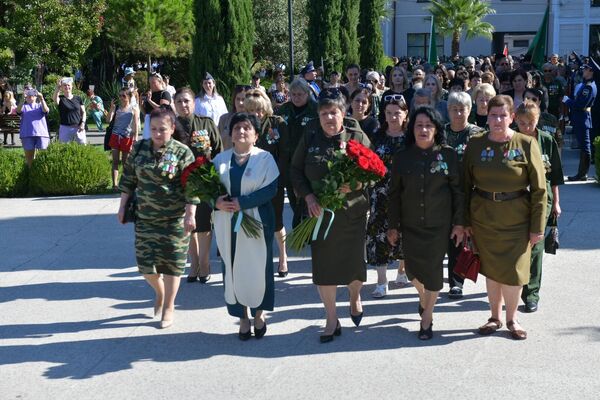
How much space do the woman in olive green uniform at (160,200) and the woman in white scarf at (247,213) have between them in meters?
0.40

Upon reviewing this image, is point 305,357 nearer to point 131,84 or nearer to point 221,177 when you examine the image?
point 221,177

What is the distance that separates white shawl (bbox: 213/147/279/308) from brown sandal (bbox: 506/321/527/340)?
1.86 m

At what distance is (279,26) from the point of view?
99.1 ft

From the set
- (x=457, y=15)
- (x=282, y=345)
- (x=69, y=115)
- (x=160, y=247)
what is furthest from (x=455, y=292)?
(x=457, y=15)

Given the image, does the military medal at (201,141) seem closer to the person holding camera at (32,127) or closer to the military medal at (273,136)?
the military medal at (273,136)

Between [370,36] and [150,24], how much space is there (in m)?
7.36

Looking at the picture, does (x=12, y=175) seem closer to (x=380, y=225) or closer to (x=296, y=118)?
(x=296, y=118)

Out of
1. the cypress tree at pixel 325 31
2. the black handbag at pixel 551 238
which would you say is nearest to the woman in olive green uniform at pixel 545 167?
the black handbag at pixel 551 238

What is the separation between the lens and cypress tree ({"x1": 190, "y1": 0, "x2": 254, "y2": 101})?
48.8ft

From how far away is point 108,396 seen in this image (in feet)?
16.9

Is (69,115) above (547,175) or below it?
above

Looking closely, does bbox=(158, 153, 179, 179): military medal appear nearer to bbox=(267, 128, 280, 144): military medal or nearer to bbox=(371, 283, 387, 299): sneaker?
bbox=(267, 128, 280, 144): military medal

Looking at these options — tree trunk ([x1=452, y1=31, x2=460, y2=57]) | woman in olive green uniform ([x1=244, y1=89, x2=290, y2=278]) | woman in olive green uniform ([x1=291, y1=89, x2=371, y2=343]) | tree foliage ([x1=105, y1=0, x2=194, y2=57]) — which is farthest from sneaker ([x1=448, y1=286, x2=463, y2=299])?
tree trunk ([x1=452, y1=31, x2=460, y2=57])

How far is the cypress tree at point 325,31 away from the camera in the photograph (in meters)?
20.3
